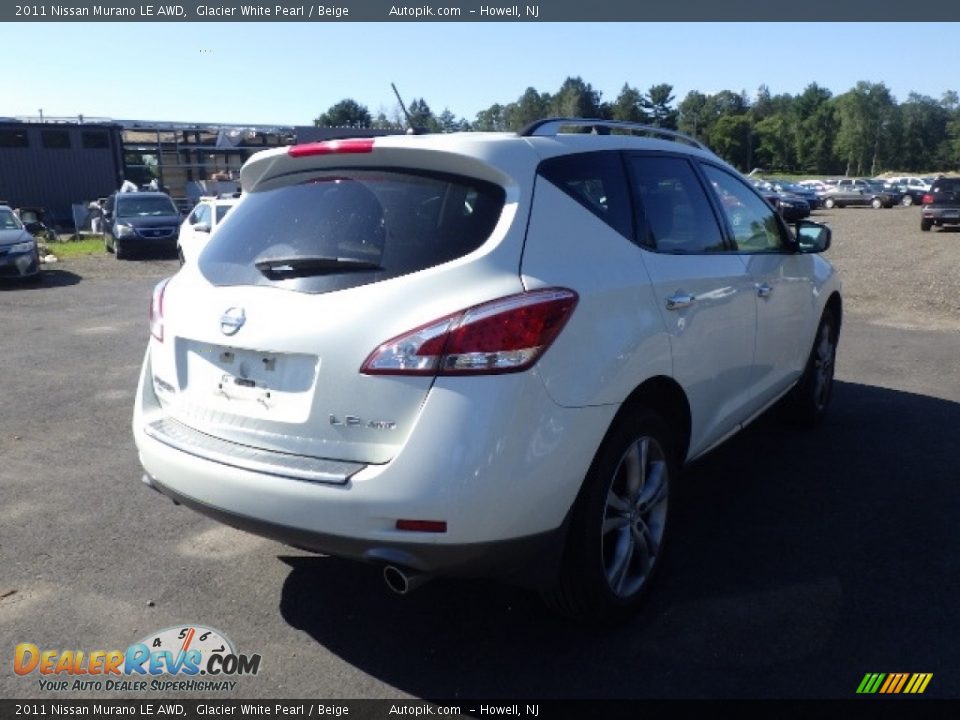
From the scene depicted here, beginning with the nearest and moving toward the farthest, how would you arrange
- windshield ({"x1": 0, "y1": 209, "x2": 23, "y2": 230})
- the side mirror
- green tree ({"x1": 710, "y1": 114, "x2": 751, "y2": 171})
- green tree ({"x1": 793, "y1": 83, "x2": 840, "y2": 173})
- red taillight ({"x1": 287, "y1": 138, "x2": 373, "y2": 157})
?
red taillight ({"x1": 287, "y1": 138, "x2": 373, "y2": 157}) < the side mirror < windshield ({"x1": 0, "y1": 209, "x2": 23, "y2": 230}) < green tree ({"x1": 710, "y1": 114, "x2": 751, "y2": 171}) < green tree ({"x1": 793, "y1": 83, "x2": 840, "y2": 173})

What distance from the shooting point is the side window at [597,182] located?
10.5 feet

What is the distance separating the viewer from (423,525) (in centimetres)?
265

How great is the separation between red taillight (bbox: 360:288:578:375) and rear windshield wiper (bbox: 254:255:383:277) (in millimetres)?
350

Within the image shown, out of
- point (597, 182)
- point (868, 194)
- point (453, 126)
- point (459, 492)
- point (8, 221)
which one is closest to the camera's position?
point (459, 492)

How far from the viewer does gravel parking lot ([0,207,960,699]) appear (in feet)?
9.94

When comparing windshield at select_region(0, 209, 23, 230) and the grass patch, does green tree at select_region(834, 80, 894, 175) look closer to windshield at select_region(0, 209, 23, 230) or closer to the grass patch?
the grass patch

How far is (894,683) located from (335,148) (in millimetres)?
2779

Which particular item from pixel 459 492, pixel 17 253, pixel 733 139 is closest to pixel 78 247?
pixel 17 253

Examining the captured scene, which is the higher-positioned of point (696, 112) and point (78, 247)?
point (696, 112)

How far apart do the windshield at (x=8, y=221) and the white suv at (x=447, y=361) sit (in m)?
15.1

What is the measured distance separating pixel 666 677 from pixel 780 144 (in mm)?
133391

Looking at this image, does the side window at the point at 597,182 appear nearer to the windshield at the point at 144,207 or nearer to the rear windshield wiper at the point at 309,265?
the rear windshield wiper at the point at 309,265

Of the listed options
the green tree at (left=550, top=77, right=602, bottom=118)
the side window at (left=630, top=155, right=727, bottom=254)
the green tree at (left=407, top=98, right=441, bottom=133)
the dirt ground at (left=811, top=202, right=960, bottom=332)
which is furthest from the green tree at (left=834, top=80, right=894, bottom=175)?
the side window at (left=630, top=155, right=727, bottom=254)

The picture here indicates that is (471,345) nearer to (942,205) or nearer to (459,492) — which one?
(459,492)
